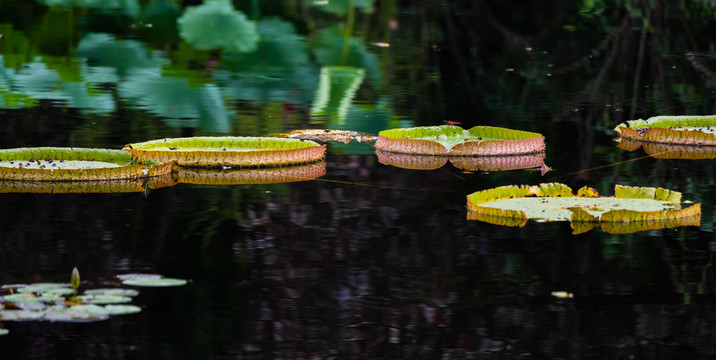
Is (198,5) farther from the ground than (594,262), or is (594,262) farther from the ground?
(198,5)

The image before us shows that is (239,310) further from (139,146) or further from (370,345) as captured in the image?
(139,146)

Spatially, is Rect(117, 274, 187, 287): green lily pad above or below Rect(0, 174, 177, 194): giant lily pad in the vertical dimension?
below

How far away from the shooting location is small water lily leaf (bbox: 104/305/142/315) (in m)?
4.04

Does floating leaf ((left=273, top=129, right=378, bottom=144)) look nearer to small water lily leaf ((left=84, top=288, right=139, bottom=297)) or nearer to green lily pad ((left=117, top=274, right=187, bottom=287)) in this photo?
green lily pad ((left=117, top=274, right=187, bottom=287))

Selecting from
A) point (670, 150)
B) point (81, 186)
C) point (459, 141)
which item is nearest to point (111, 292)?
point (81, 186)

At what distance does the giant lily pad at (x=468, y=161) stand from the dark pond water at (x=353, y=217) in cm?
11

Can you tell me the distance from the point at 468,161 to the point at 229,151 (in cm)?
136

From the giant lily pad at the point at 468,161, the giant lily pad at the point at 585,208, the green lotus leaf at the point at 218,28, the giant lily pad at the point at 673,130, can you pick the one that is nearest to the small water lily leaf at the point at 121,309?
the giant lily pad at the point at 585,208

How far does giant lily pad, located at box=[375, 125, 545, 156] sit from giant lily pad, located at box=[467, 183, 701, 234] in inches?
57.3

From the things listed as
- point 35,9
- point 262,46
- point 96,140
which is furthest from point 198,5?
point 96,140

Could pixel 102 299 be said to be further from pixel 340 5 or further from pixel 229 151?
pixel 340 5

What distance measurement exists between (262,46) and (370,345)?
9.07 meters

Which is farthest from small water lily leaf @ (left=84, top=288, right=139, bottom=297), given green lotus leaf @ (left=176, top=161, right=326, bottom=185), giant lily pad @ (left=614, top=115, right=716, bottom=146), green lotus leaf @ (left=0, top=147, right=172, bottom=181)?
giant lily pad @ (left=614, top=115, right=716, bottom=146)

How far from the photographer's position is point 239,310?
421cm
